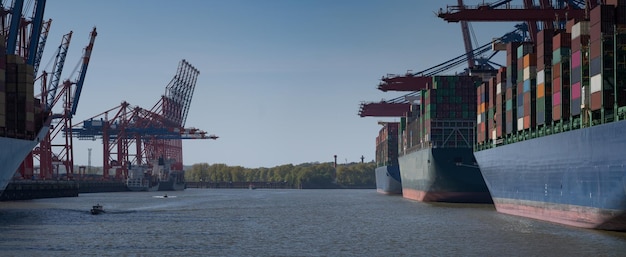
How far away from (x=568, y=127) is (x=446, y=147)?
4831 cm

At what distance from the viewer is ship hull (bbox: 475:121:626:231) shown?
152 feet

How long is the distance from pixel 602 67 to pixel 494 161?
26582 mm

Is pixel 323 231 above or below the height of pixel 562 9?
below

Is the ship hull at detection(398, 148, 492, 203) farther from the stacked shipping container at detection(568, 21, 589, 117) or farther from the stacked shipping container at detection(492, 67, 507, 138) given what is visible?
the stacked shipping container at detection(568, 21, 589, 117)

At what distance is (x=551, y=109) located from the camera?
61.0m

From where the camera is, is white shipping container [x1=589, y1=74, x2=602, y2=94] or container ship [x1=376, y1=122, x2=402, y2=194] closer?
white shipping container [x1=589, y1=74, x2=602, y2=94]

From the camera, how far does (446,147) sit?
337 feet

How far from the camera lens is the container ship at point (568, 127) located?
156ft

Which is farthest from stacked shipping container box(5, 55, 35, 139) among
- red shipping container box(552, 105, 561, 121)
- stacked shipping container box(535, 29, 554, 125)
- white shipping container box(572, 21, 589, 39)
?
white shipping container box(572, 21, 589, 39)

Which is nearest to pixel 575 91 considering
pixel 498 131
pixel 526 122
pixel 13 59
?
pixel 526 122

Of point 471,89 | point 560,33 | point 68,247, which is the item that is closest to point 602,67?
point 560,33

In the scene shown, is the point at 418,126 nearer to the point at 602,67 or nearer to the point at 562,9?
the point at 562,9

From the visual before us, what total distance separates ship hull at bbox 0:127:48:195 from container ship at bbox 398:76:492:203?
152ft

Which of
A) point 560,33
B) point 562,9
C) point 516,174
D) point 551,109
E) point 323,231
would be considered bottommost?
point 323,231
